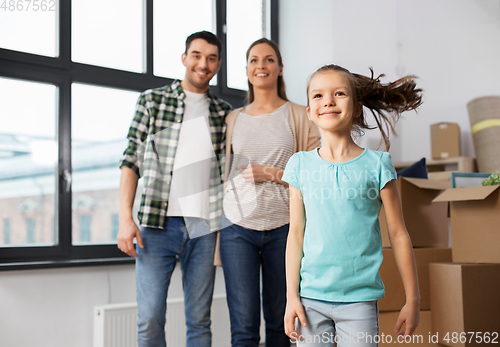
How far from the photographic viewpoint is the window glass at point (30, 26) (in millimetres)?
2298

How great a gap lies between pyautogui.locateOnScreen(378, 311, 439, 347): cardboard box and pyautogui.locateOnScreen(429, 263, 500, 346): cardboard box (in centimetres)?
8

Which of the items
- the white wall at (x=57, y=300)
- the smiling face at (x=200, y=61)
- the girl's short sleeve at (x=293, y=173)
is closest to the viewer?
the girl's short sleeve at (x=293, y=173)

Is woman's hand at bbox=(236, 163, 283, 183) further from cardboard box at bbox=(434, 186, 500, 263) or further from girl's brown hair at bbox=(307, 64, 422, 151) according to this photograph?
cardboard box at bbox=(434, 186, 500, 263)

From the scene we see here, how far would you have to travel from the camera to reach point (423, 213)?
5.90 ft

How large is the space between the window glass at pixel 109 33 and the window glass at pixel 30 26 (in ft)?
0.35

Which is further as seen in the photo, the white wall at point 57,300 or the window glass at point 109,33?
the window glass at point 109,33

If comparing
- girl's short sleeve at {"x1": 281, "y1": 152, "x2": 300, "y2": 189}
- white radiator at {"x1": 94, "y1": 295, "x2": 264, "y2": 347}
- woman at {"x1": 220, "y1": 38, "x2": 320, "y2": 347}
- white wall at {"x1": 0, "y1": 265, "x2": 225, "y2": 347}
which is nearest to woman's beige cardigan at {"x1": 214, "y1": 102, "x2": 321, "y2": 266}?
woman at {"x1": 220, "y1": 38, "x2": 320, "y2": 347}

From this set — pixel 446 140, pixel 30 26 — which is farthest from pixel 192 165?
pixel 446 140

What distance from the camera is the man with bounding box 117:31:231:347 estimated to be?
156 cm

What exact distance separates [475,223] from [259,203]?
0.79 meters

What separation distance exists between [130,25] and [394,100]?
79.2 inches

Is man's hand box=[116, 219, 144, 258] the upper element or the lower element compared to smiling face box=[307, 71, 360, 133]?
lower

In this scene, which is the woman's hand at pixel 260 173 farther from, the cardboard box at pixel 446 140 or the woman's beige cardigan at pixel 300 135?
the cardboard box at pixel 446 140

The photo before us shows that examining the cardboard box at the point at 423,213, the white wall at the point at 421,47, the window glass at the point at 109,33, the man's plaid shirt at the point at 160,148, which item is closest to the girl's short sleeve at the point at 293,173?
the man's plaid shirt at the point at 160,148
